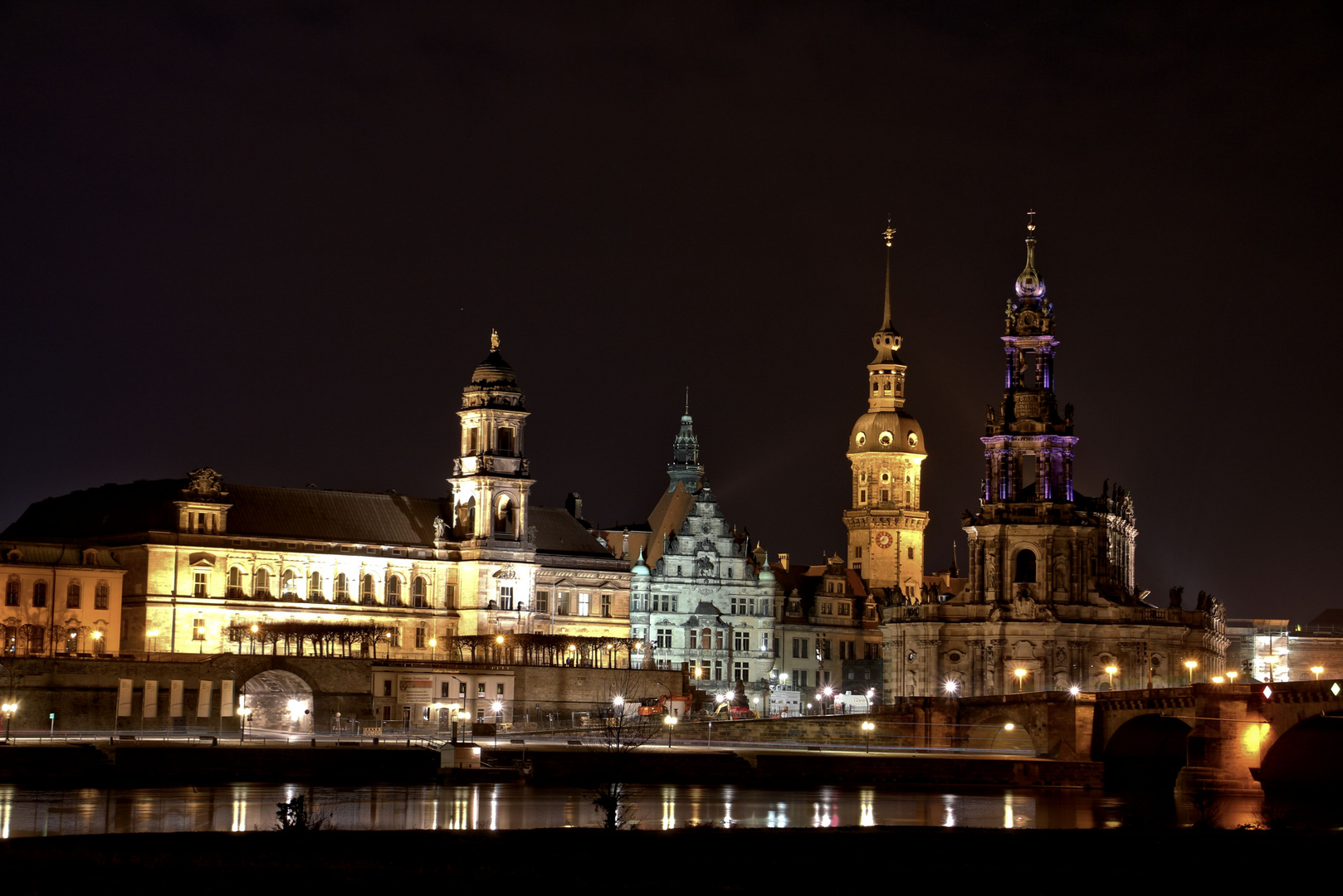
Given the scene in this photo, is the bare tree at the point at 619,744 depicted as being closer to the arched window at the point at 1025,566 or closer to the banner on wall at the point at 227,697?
the banner on wall at the point at 227,697

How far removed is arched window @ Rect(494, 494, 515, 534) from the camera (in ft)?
438

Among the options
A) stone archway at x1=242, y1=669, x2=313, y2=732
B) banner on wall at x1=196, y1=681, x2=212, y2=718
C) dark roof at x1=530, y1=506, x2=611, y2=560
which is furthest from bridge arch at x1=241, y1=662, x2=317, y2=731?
dark roof at x1=530, y1=506, x2=611, y2=560

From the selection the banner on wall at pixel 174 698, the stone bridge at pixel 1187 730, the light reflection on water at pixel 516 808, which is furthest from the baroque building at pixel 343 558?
the light reflection on water at pixel 516 808

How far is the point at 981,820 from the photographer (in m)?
75.2

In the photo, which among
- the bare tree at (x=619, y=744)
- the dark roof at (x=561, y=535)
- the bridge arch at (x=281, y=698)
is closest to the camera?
the bare tree at (x=619, y=744)

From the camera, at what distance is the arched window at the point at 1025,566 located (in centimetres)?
13275

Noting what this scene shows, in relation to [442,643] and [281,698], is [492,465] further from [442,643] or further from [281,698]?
[281,698]

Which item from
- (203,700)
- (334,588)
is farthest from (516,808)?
(334,588)

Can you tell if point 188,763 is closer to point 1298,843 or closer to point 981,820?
point 981,820

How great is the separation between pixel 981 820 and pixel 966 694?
54889 mm

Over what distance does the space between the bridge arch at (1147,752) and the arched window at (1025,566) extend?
28.5 meters

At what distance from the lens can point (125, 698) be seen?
10050 cm

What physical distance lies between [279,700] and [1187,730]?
155 ft

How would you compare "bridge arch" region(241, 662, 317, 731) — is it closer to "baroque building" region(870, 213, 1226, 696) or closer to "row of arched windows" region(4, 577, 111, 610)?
"row of arched windows" region(4, 577, 111, 610)
